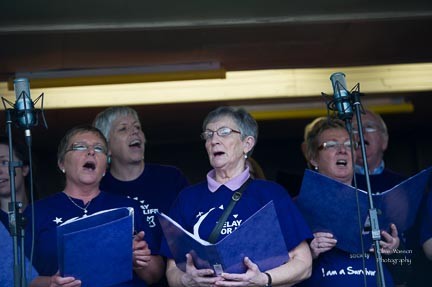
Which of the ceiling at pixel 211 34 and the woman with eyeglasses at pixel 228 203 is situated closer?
the woman with eyeglasses at pixel 228 203

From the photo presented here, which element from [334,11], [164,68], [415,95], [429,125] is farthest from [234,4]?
[429,125]

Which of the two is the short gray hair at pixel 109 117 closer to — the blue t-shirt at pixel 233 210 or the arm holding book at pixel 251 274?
the blue t-shirt at pixel 233 210

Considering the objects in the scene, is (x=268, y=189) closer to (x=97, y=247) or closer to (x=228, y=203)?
(x=228, y=203)

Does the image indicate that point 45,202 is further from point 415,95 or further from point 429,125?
point 429,125

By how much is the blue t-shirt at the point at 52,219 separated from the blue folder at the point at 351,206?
2.92 ft

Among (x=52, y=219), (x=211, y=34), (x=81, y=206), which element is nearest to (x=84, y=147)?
(x=81, y=206)

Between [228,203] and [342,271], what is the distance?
78 centimetres

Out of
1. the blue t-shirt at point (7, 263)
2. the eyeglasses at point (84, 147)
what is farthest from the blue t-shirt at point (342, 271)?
the blue t-shirt at point (7, 263)

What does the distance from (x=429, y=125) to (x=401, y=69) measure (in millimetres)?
1732

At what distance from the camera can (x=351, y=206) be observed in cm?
371

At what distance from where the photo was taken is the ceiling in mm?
4562

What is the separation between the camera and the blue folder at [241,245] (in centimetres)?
314

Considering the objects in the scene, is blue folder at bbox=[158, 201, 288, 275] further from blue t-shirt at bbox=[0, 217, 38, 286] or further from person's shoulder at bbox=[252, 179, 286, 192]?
blue t-shirt at bbox=[0, 217, 38, 286]

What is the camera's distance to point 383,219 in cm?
378
